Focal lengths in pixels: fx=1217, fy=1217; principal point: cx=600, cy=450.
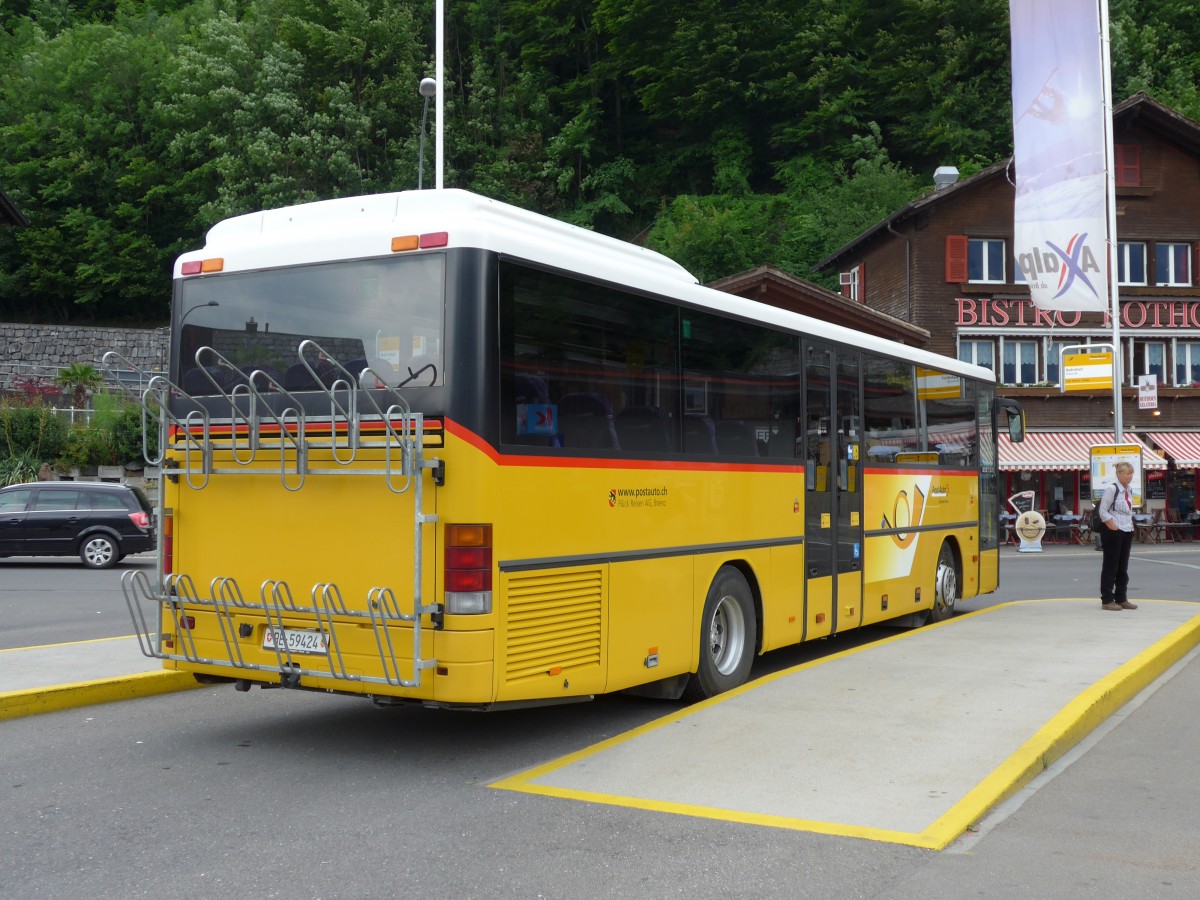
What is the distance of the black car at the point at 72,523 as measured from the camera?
900 inches

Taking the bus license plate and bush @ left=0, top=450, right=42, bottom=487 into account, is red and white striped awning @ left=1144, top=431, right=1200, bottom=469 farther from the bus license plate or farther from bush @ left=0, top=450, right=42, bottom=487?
the bus license plate

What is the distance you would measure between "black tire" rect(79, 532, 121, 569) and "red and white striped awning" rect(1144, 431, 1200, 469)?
30.6m

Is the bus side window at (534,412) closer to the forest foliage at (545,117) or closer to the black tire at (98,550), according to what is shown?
the black tire at (98,550)

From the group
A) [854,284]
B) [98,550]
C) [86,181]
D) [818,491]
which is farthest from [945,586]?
[86,181]

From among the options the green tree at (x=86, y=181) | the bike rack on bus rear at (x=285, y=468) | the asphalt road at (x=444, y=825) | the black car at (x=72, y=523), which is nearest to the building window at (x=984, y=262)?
the black car at (x=72, y=523)

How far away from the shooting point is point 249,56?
5181 cm

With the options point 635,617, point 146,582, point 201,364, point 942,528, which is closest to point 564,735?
point 635,617

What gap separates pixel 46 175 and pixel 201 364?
5213cm

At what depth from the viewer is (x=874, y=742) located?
23.8ft

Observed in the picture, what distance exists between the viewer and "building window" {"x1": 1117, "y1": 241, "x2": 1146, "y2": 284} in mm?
39719

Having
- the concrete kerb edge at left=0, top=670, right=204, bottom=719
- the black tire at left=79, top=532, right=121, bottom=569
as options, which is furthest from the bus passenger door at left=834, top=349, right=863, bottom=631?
the black tire at left=79, top=532, right=121, bottom=569

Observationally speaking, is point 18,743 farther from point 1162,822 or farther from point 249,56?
point 249,56

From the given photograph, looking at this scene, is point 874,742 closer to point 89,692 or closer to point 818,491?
point 818,491

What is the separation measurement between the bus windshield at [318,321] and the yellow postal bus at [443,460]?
0.05 feet
